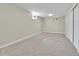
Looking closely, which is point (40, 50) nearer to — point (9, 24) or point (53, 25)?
point (9, 24)

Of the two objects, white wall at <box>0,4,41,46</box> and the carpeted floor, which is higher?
white wall at <box>0,4,41,46</box>

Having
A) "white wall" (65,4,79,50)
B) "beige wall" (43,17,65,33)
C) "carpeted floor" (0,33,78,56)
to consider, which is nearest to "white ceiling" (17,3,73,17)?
"white wall" (65,4,79,50)

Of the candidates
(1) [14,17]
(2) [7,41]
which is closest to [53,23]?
(1) [14,17]

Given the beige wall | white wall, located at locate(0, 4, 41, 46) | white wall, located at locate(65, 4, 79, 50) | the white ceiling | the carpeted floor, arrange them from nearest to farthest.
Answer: the carpeted floor → white wall, located at locate(65, 4, 79, 50) → white wall, located at locate(0, 4, 41, 46) → the white ceiling → the beige wall

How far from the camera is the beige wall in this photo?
25.6ft

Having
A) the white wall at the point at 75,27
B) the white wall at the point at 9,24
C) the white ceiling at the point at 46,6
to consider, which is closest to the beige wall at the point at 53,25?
the white ceiling at the point at 46,6

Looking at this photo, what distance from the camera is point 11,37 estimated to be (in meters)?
3.45

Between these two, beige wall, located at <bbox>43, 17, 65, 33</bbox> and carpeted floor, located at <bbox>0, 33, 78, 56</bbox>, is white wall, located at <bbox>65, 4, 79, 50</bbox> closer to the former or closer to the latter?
carpeted floor, located at <bbox>0, 33, 78, 56</bbox>

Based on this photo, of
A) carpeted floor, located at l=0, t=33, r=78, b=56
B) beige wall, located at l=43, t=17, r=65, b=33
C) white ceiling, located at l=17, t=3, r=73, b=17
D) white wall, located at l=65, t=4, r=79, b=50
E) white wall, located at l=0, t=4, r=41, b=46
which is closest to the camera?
carpeted floor, located at l=0, t=33, r=78, b=56

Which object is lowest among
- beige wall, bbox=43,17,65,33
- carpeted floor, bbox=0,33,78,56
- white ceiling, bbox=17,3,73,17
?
carpeted floor, bbox=0,33,78,56

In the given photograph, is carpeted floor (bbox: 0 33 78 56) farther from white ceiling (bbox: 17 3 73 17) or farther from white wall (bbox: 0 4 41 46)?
white ceiling (bbox: 17 3 73 17)

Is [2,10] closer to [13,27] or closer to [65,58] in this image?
[13,27]

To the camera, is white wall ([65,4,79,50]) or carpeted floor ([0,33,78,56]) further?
white wall ([65,4,79,50])

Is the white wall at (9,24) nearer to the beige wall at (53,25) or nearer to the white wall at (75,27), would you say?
the white wall at (75,27)
